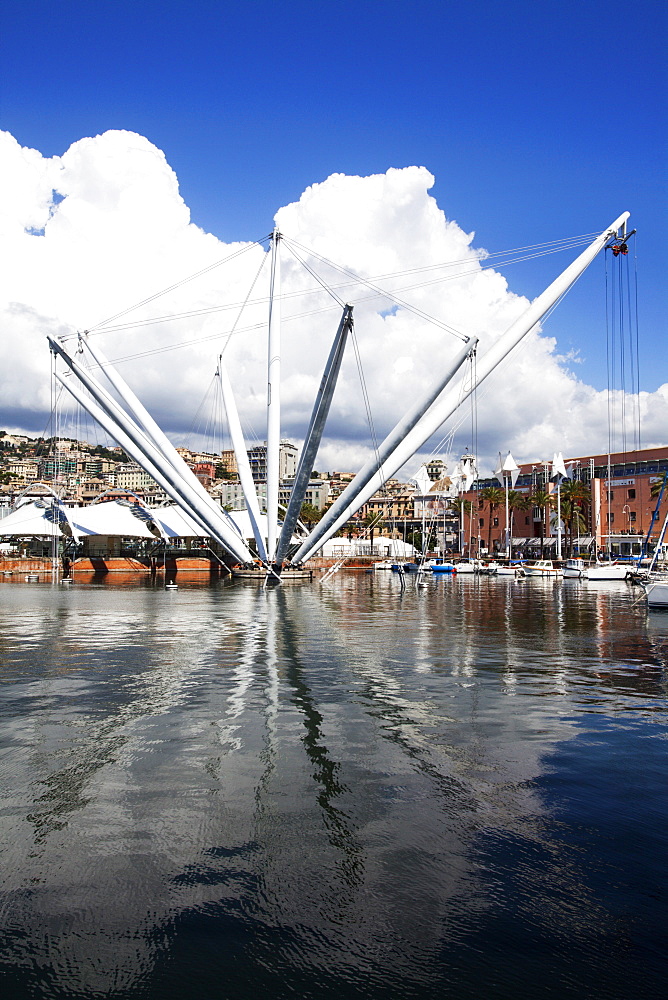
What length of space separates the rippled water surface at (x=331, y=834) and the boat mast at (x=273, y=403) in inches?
1712

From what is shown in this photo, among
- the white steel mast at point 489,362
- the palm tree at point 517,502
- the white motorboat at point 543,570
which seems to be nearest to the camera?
the white steel mast at point 489,362

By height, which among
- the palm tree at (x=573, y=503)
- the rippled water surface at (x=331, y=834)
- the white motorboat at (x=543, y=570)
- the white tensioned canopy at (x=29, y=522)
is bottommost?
the white motorboat at (x=543, y=570)

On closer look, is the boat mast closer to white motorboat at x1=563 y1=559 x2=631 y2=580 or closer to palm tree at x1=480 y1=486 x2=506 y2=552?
white motorboat at x1=563 y1=559 x2=631 y2=580

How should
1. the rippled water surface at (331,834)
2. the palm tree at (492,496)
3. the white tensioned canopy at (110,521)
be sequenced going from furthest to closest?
the palm tree at (492,496) < the white tensioned canopy at (110,521) < the rippled water surface at (331,834)

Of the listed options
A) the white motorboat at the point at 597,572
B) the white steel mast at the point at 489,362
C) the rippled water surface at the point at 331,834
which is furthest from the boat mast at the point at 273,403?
the rippled water surface at the point at 331,834

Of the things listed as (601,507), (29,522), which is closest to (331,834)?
(29,522)

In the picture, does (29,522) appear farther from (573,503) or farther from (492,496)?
(573,503)

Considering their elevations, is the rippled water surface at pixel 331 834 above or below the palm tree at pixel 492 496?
below

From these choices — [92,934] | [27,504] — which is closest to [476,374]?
[92,934]

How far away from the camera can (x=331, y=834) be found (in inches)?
272

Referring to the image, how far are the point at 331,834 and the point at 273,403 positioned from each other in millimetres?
54944

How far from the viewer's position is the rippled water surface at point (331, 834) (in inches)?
190

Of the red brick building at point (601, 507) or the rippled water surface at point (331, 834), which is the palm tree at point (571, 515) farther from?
the rippled water surface at point (331, 834)

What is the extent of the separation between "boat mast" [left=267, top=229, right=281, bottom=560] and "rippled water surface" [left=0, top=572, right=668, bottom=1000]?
43.5 meters
